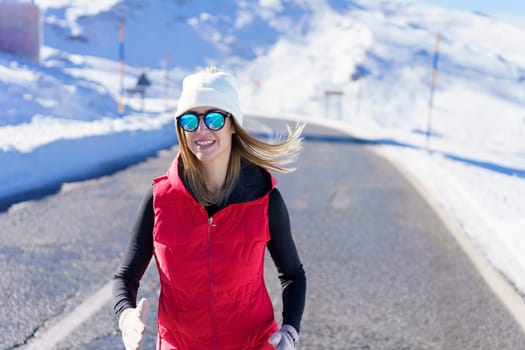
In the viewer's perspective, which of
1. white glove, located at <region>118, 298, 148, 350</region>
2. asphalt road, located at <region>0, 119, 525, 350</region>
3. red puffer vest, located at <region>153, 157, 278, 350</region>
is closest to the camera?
white glove, located at <region>118, 298, 148, 350</region>

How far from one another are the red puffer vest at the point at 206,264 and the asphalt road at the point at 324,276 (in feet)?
6.25

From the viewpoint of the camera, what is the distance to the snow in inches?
409

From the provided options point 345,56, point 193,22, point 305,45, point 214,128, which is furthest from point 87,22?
point 214,128

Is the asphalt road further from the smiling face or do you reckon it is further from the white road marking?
the smiling face

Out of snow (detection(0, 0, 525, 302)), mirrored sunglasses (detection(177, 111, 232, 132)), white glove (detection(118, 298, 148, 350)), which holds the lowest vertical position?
snow (detection(0, 0, 525, 302))

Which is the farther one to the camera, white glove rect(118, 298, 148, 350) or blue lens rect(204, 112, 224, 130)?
blue lens rect(204, 112, 224, 130)

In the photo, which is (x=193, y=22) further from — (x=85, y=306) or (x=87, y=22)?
(x=85, y=306)

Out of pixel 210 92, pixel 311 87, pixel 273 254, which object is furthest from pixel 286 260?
pixel 311 87

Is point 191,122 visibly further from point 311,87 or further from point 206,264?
point 311,87

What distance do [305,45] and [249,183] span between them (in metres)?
73.0

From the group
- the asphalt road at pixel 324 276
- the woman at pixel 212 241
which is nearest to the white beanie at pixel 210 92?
the woman at pixel 212 241

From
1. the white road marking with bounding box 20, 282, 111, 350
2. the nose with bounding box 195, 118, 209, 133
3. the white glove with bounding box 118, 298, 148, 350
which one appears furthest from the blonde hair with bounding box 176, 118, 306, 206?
the white road marking with bounding box 20, 282, 111, 350

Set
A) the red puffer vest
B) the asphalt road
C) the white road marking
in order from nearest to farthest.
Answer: the red puffer vest < the white road marking < the asphalt road

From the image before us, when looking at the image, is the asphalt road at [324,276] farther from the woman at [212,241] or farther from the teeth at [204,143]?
the teeth at [204,143]
